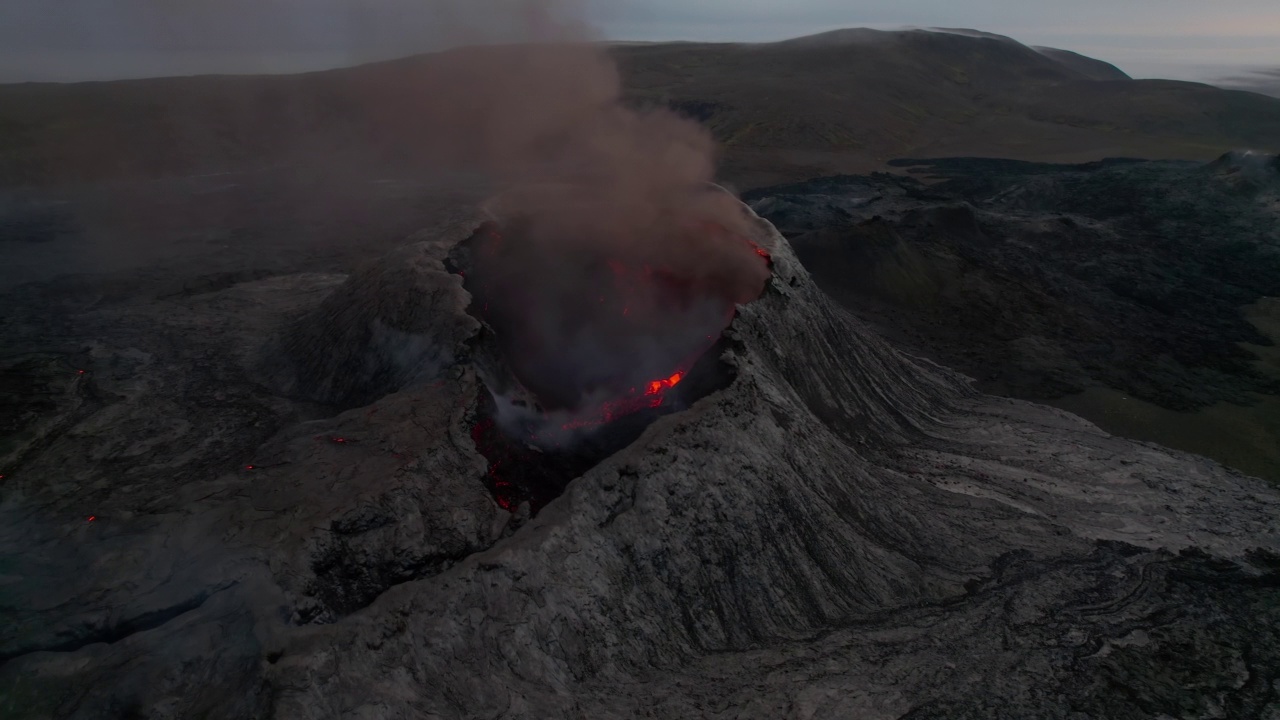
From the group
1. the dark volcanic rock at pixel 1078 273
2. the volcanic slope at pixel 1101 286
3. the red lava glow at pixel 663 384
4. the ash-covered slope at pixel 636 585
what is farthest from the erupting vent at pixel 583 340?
the dark volcanic rock at pixel 1078 273

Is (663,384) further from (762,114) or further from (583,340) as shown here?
(762,114)

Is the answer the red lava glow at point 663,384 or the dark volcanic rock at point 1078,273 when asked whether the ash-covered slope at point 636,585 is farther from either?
the dark volcanic rock at point 1078,273

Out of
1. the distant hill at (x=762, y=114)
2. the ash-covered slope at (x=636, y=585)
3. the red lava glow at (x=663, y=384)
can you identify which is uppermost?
the distant hill at (x=762, y=114)

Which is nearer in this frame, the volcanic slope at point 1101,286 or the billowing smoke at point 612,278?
the billowing smoke at point 612,278

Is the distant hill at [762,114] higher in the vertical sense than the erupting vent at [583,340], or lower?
higher

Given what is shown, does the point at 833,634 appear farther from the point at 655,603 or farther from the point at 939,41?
the point at 939,41

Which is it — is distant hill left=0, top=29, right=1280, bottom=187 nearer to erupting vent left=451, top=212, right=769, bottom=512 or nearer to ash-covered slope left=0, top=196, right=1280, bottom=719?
erupting vent left=451, top=212, right=769, bottom=512

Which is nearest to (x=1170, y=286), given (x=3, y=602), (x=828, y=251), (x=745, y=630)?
(x=828, y=251)

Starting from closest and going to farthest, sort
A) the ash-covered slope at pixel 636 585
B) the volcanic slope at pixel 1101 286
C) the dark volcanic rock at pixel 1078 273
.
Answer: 1. the ash-covered slope at pixel 636 585
2. the volcanic slope at pixel 1101 286
3. the dark volcanic rock at pixel 1078 273
